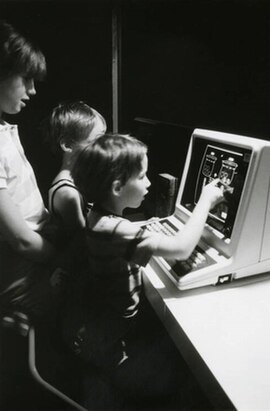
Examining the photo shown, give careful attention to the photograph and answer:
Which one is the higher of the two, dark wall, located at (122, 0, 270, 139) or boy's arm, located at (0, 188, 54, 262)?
dark wall, located at (122, 0, 270, 139)

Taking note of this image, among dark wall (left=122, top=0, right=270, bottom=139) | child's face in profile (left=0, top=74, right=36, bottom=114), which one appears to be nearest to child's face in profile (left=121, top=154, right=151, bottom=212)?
child's face in profile (left=0, top=74, right=36, bottom=114)

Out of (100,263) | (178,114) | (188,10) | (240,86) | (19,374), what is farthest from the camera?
(178,114)

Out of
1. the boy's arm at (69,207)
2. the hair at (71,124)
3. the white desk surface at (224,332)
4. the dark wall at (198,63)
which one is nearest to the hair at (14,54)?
the hair at (71,124)

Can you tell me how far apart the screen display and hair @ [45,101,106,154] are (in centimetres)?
46

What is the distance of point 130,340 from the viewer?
3.63 feet

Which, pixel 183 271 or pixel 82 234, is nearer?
pixel 183 271

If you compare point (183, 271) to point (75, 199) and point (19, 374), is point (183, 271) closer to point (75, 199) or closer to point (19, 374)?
point (75, 199)

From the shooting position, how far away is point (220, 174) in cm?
115

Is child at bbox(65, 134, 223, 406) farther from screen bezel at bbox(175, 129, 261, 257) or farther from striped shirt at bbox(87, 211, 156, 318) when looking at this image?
screen bezel at bbox(175, 129, 261, 257)

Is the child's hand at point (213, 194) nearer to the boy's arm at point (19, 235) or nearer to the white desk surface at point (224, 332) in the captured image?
the white desk surface at point (224, 332)

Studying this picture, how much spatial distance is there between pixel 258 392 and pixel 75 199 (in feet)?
2.71

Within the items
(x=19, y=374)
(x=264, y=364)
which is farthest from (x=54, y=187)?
(x=264, y=364)

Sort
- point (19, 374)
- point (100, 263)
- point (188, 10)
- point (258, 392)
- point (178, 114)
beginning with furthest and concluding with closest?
1. point (178, 114)
2. point (188, 10)
3. point (19, 374)
4. point (100, 263)
5. point (258, 392)

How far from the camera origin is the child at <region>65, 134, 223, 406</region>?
3.15 feet
